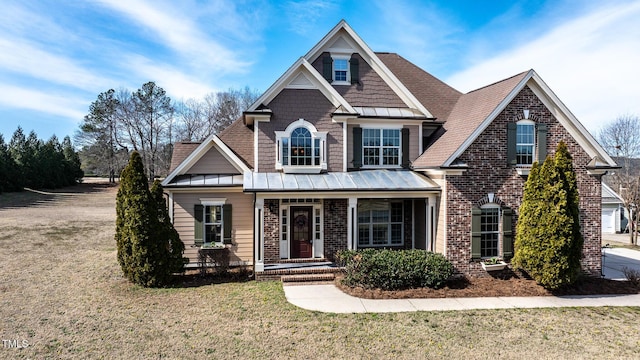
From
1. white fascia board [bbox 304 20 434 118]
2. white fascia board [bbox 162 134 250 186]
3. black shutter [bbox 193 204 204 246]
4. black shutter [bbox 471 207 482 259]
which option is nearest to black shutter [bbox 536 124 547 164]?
black shutter [bbox 471 207 482 259]

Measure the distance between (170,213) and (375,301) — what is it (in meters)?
8.30

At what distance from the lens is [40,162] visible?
44.6 m

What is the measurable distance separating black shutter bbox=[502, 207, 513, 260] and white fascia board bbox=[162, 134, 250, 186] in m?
9.61

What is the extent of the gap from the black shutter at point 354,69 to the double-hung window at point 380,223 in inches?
200

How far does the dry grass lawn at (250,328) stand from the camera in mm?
7723

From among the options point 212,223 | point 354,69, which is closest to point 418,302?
point 212,223

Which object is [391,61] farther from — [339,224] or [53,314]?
[53,314]

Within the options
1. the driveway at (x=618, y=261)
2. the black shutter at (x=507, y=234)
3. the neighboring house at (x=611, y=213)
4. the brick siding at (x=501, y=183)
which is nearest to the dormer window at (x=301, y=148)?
the brick siding at (x=501, y=183)

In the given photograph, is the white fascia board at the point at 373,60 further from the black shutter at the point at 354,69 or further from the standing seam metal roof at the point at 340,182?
the standing seam metal roof at the point at 340,182

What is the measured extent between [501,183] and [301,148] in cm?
735

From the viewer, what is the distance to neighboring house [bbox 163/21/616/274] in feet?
42.6

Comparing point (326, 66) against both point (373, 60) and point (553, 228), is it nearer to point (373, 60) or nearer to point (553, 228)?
point (373, 60)

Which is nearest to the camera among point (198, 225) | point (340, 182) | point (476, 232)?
point (476, 232)

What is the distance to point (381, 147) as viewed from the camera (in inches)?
600
